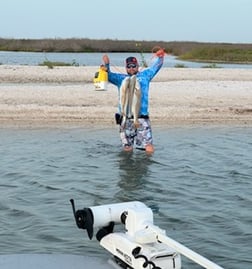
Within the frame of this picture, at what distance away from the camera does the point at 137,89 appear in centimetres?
1105

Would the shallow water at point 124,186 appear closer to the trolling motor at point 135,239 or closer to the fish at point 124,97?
the fish at point 124,97

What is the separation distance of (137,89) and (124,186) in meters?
1.87

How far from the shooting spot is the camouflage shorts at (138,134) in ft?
37.5

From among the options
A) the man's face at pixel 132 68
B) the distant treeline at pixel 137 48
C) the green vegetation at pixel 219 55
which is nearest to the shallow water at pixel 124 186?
the man's face at pixel 132 68

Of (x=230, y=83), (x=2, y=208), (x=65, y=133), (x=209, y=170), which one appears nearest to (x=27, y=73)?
(x=230, y=83)

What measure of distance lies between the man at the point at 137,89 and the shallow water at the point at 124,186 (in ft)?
1.15

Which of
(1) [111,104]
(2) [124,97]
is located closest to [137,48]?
(1) [111,104]

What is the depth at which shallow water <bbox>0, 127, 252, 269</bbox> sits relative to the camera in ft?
23.7

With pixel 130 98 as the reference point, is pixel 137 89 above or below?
above

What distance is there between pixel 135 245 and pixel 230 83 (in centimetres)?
2174

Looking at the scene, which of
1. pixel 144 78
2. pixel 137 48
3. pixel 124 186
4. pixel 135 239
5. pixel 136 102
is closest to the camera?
pixel 135 239

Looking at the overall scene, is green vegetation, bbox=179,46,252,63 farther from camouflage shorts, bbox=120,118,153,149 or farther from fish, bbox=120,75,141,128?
fish, bbox=120,75,141,128

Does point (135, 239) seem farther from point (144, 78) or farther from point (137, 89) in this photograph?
point (144, 78)

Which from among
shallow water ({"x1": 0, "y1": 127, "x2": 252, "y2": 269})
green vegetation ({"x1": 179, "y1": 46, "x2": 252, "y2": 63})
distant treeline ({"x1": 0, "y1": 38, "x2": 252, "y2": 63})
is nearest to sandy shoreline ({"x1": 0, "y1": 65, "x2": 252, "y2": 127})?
shallow water ({"x1": 0, "y1": 127, "x2": 252, "y2": 269})
